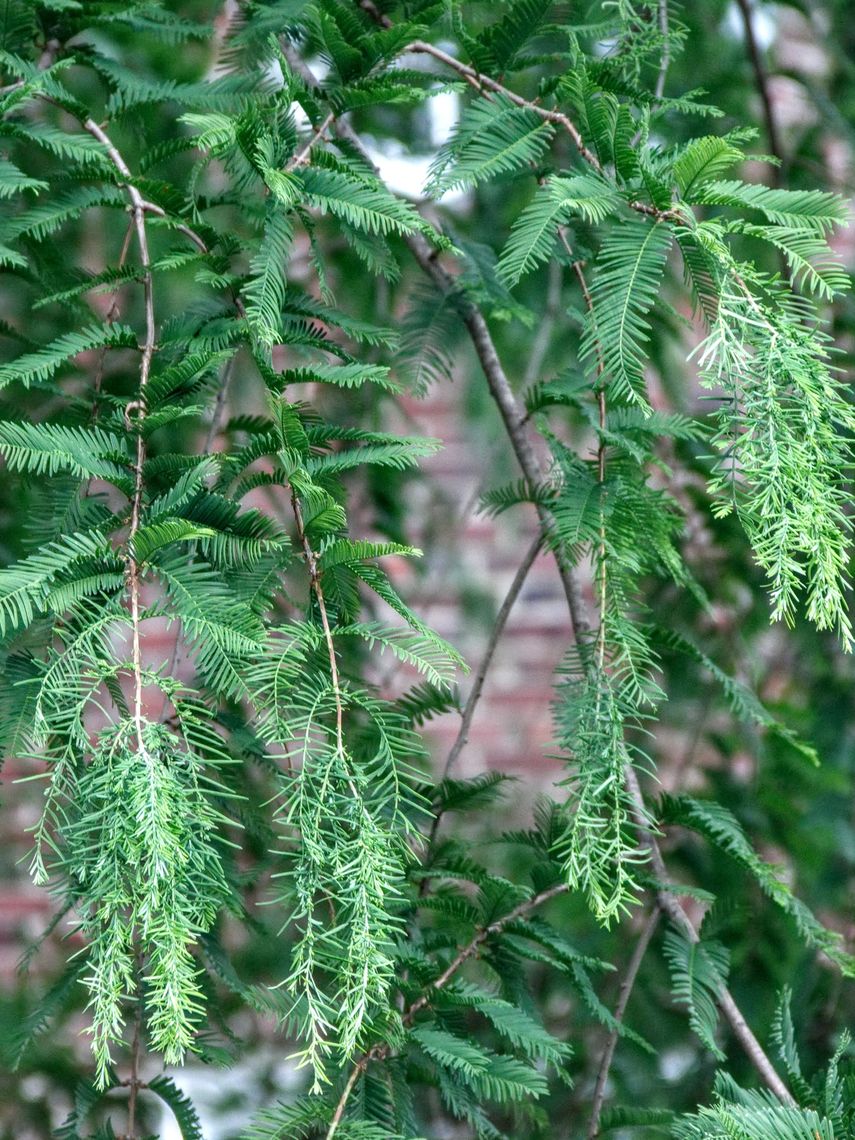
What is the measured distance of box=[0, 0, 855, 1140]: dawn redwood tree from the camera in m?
0.56

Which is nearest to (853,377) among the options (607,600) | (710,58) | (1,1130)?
(710,58)

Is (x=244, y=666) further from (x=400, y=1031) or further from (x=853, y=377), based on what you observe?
(x=853, y=377)

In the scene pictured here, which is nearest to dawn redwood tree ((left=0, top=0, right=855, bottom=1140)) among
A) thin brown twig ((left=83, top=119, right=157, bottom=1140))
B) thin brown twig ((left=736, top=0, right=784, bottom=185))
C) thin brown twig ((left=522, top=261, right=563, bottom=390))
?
thin brown twig ((left=83, top=119, right=157, bottom=1140))

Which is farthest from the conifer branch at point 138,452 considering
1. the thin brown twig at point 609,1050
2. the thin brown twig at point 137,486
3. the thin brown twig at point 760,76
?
the thin brown twig at point 760,76

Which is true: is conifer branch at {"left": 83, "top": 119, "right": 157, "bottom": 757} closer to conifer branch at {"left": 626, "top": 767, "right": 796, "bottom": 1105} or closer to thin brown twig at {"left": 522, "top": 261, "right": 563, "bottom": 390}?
conifer branch at {"left": 626, "top": 767, "right": 796, "bottom": 1105}

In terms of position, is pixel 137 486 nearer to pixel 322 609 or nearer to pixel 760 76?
pixel 322 609

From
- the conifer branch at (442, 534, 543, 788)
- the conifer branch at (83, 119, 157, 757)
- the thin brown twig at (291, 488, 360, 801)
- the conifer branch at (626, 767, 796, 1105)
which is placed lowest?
the conifer branch at (626, 767, 796, 1105)

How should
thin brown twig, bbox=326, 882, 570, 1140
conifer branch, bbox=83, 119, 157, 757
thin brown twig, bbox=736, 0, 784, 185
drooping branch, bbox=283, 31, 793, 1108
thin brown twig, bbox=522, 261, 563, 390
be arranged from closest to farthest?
conifer branch, bbox=83, 119, 157, 757, thin brown twig, bbox=326, 882, 570, 1140, drooping branch, bbox=283, 31, 793, 1108, thin brown twig, bbox=522, 261, 563, 390, thin brown twig, bbox=736, 0, 784, 185

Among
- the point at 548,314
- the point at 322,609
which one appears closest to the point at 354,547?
the point at 322,609

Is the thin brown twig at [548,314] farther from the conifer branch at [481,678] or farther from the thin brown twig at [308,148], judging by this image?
the thin brown twig at [308,148]

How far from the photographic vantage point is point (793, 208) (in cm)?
62

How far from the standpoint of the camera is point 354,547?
1.97 feet

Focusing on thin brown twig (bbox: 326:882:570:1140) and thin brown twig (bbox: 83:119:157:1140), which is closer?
thin brown twig (bbox: 83:119:157:1140)

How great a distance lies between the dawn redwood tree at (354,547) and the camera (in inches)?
→ 22.0
